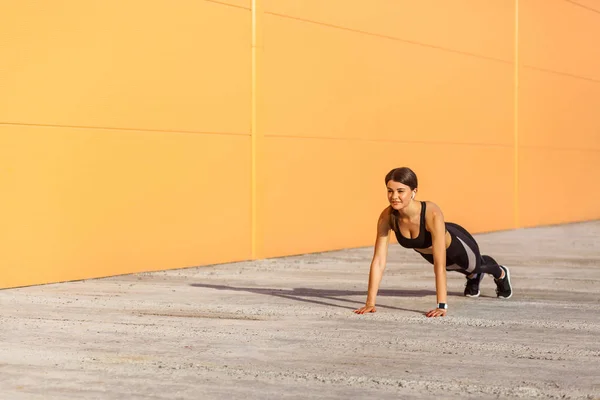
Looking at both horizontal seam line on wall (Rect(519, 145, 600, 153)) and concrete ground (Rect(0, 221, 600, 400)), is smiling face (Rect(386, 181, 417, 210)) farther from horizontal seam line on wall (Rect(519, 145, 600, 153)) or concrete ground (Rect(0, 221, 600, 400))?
horizontal seam line on wall (Rect(519, 145, 600, 153))

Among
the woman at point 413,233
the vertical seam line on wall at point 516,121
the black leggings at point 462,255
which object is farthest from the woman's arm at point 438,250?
the vertical seam line on wall at point 516,121

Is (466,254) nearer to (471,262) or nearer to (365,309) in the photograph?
(471,262)

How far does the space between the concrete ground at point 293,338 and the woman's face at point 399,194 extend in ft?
2.98

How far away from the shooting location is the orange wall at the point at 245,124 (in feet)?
37.5

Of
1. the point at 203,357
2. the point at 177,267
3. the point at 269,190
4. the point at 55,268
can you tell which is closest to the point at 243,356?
the point at 203,357

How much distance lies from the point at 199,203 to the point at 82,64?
2491mm

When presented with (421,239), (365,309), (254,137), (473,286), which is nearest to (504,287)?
(473,286)

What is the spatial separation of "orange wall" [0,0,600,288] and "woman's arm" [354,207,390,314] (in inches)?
154

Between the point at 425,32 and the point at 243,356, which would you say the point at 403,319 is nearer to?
the point at 243,356

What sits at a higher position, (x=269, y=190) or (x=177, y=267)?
(x=269, y=190)

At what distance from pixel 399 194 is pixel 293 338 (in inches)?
63.9

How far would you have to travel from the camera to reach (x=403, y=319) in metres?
8.83

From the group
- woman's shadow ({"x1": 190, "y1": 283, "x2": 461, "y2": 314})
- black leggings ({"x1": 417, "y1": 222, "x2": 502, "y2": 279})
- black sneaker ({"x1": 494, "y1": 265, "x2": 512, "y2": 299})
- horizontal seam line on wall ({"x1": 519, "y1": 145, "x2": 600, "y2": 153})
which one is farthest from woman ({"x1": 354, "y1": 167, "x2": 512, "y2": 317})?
horizontal seam line on wall ({"x1": 519, "y1": 145, "x2": 600, "y2": 153})

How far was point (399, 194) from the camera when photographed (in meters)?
8.84
